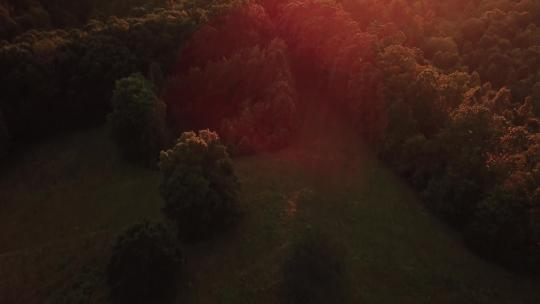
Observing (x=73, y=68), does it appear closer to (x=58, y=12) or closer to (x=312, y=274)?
(x=58, y=12)

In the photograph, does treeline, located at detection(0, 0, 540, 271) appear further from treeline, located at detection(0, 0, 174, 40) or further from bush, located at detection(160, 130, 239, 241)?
bush, located at detection(160, 130, 239, 241)

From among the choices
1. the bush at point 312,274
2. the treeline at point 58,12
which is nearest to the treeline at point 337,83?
the treeline at point 58,12

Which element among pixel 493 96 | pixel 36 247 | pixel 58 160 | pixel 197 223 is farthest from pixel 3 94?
pixel 493 96

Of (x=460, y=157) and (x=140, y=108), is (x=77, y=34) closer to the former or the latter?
(x=140, y=108)

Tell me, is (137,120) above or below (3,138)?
above

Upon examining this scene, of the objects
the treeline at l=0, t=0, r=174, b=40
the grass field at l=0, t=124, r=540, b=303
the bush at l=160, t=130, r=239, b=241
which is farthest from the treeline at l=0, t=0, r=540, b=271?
the bush at l=160, t=130, r=239, b=241

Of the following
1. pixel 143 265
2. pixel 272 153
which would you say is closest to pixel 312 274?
pixel 143 265
